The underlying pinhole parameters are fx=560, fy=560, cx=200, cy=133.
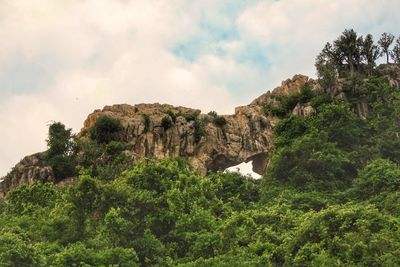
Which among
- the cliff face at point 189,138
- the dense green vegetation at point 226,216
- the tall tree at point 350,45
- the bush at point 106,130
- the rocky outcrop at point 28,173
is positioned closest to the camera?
the dense green vegetation at point 226,216

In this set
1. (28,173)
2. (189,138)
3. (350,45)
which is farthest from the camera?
(350,45)

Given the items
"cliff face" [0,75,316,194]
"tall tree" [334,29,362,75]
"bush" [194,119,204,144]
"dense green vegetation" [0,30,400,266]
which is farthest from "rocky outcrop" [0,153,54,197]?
"tall tree" [334,29,362,75]

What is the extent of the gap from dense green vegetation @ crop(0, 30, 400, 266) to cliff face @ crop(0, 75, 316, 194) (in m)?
11.5

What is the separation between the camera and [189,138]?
62.4 metres

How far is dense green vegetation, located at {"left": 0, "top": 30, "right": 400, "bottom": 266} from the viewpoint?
2514 centimetres

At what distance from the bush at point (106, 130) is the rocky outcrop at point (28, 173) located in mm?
6133

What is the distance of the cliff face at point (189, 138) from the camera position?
200 feet

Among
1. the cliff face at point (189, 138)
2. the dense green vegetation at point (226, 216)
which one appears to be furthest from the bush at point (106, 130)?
the dense green vegetation at point (226, 216)

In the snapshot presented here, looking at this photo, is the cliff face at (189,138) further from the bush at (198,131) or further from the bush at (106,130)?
the bush at (106,130)

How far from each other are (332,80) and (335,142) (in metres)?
18.6

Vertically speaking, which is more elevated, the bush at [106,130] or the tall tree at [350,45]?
the tall tree at [350,45]

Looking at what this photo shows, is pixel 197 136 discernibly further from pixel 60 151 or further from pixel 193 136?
pixel 60 151

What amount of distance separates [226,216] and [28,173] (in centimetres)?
3186

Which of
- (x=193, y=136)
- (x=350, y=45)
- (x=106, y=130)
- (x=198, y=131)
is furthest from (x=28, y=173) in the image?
(x=350, y=45)
